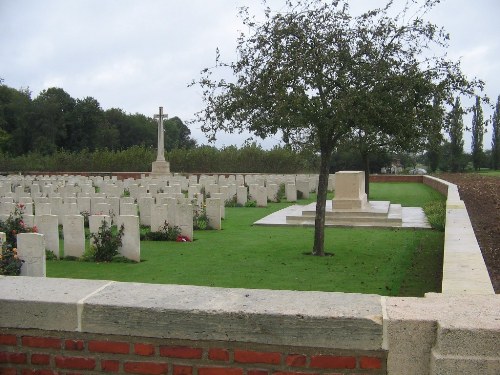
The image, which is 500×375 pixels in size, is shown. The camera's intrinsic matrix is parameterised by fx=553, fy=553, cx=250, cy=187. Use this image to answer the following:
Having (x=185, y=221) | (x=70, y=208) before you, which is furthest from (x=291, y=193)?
(x=70, y=208)

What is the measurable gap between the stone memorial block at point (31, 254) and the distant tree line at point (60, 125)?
40628 millimetres

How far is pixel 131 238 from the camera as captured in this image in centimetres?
784

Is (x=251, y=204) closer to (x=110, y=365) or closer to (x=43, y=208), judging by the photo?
(x=43, y=208)

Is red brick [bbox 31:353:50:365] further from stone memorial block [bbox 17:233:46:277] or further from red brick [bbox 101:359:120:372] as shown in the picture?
stone memorial block [bbox 17:233:46:277]

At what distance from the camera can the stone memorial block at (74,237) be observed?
807cm

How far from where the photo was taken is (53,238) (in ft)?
26.3

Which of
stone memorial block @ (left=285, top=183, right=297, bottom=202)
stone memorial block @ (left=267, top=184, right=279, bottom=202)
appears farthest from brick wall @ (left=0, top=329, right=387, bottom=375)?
stone memorial block @ (left=285, top=183, right=297, bottom=202)

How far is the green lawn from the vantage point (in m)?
6.43

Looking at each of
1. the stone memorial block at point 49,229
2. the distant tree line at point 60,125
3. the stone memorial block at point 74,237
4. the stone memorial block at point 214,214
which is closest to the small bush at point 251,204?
the stone memorial block at point 214,214

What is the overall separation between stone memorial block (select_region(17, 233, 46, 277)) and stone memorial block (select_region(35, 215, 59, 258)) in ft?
5.78

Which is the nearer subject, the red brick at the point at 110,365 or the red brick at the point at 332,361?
the red brick at the point at 332,361

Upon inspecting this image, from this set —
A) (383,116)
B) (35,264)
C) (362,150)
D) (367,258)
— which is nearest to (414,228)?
(367,258)

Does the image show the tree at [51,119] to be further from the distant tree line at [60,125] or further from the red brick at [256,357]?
the red brick at [256,357]

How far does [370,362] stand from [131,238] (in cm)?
606
